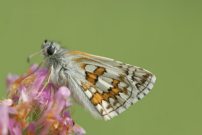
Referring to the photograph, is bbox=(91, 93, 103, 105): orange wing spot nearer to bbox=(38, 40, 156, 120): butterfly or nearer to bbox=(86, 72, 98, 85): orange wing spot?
bbox=(38, 40, 156, 120): butterfly

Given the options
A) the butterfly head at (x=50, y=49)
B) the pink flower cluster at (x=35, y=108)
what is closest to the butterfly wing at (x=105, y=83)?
the butterfly head at (x=50, y=49)

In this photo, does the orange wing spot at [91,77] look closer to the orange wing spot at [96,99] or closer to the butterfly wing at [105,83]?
the butterfly wing at [105,83]

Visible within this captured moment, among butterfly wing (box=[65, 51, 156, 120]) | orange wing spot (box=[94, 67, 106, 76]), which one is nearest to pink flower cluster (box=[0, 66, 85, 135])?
butterfly wing (box=[65, 51, 156, 120])

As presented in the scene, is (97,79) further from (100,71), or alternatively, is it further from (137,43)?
(137,43)

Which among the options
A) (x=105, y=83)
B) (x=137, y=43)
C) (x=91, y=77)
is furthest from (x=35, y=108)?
(x=137, y=43)

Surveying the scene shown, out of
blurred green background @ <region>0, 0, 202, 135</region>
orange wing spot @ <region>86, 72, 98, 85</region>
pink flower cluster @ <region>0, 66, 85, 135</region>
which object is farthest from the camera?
blurred green background @ <region>0, 0, 202, 135</region>

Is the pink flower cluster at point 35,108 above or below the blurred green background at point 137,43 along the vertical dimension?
above
